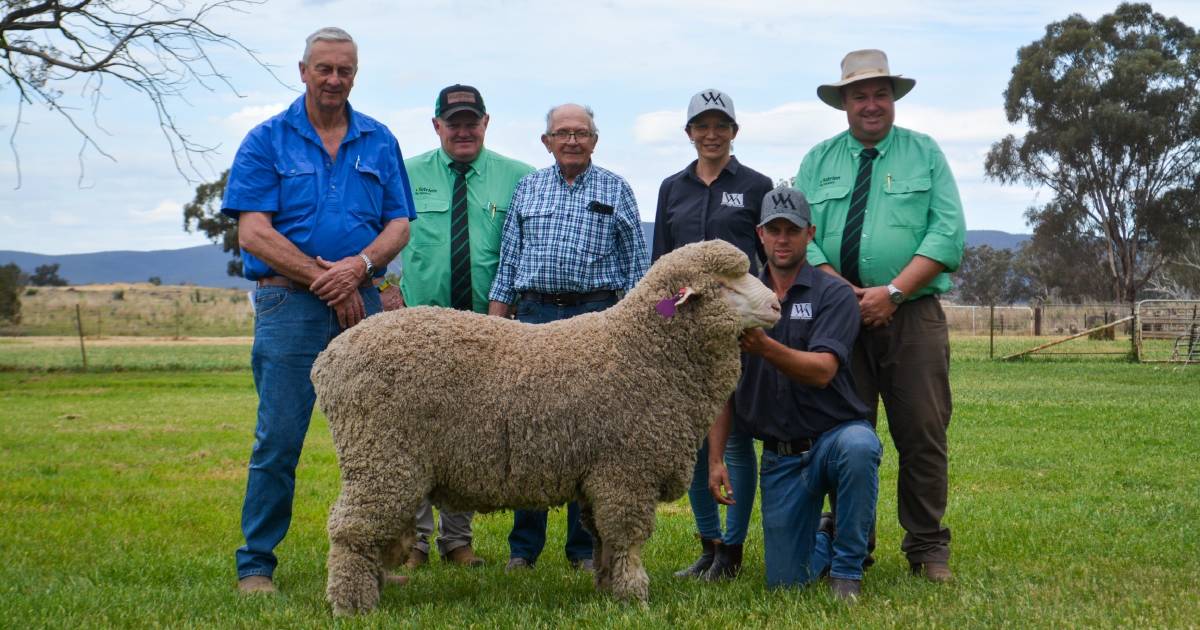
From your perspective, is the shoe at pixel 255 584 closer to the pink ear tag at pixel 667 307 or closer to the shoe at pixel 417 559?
the shoe at pixel 417 559

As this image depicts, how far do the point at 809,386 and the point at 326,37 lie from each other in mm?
3144

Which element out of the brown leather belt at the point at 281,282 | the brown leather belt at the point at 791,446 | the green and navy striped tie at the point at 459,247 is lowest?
the brown leather belt at the point at 791,446

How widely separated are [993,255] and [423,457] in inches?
3186

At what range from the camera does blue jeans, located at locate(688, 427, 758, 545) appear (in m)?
6.20

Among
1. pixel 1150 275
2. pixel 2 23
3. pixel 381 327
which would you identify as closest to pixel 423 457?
pixel 381 327

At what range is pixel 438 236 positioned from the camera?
6535mm

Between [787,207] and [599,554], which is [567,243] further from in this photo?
[599,554]

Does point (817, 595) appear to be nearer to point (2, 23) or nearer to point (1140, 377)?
point (1140, 377)

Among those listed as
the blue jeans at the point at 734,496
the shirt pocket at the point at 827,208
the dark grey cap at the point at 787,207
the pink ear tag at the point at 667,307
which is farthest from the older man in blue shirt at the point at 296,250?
the shirt pocket at the point at 827,208

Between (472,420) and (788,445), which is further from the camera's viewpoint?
(788,445)

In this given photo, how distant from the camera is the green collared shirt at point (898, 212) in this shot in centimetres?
576

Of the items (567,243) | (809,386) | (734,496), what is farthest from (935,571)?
(567,243)

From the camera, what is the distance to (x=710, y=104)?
19.7 feet

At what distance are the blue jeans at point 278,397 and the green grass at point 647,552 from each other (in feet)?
1.32
